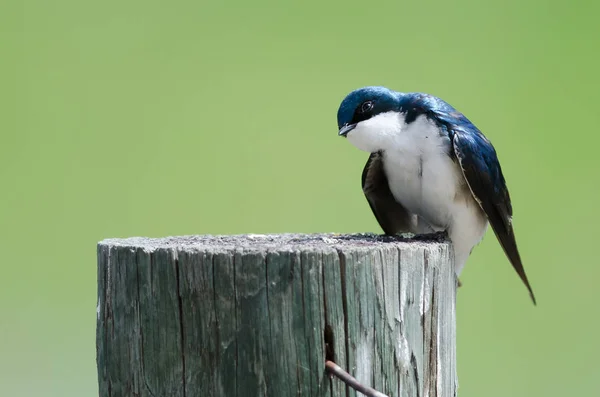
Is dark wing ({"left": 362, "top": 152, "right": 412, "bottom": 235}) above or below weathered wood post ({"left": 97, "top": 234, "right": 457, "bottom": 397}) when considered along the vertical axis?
above

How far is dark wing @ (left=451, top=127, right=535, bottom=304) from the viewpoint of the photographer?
3.12 m

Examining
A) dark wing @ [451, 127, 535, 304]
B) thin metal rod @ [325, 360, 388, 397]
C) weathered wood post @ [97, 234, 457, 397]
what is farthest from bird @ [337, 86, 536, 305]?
thin metal rod @ [325, 360, 388, 397]

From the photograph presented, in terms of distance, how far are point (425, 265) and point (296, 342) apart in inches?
17.5

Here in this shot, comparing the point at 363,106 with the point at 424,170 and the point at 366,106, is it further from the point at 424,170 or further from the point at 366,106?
the point at 424,170

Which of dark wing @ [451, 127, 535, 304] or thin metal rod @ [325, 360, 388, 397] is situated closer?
thin metal rod @ [325, 360, 388, 397]

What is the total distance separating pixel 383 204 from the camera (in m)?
3.55

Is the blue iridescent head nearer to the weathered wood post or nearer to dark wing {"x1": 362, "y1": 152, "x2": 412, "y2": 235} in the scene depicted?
dark wing {"x1": 362, "y1": 152, "x2": 412, "y2": 235}

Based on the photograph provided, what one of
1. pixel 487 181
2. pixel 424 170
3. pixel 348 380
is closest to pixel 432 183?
pixel 424 170

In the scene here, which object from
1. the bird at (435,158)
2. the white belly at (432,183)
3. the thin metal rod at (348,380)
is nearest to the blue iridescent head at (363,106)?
the bird at (435,158)

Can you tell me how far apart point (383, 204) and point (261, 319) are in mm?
1764

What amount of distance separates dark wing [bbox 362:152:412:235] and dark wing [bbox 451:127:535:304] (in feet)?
1.42

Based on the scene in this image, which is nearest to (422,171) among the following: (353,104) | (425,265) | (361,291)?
(353,104)

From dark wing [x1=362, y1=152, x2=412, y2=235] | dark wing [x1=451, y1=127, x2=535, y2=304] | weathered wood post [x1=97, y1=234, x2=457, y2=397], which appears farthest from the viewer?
dark wing [x1=362, y1=152, x2=412, y2=235]

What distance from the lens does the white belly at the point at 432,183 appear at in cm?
319
